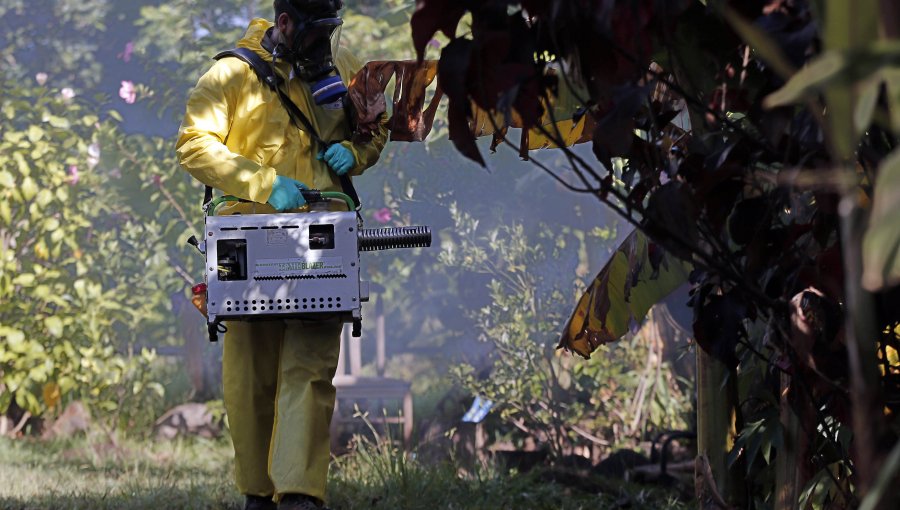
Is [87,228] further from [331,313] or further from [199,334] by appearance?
[331,313]

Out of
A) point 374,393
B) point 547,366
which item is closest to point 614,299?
point 547,366

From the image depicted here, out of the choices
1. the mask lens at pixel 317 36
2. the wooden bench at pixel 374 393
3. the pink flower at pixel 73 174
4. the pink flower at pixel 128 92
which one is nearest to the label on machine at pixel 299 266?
the mask lens at pixel 317 36

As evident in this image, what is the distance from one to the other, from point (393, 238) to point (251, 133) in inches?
23.5

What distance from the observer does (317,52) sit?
13.2 ft

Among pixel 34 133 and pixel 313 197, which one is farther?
pixel 34 133

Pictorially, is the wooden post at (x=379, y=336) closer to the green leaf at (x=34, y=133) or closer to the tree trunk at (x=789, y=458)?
the green leaf at (x=34, y=133)

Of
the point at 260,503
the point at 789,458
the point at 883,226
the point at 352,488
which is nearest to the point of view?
the point at 883,226

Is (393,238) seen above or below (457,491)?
above

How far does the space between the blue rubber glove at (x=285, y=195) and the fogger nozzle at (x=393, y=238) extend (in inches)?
8.5

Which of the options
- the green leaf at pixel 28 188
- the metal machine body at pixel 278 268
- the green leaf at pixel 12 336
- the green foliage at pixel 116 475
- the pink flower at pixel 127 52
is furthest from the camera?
the pink flower at pixel 127 52

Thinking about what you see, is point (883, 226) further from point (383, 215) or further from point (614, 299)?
point (383, 215)

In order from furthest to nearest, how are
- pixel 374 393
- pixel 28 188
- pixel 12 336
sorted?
pixel 374 393, pixel 28 188, pixel 12 336

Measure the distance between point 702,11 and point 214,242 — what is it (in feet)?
6.08

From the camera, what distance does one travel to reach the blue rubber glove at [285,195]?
3.79 m
